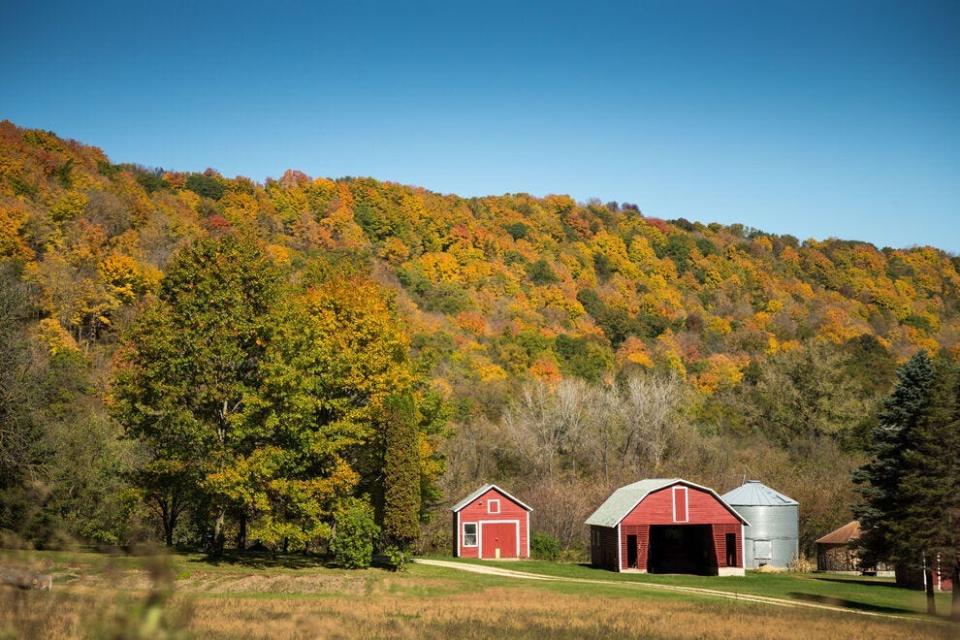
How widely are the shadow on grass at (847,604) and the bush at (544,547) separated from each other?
2190 cm

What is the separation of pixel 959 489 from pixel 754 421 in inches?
2111

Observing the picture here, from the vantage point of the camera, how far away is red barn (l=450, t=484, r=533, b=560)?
5688 cm

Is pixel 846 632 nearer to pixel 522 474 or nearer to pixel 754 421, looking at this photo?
pixel 522 474

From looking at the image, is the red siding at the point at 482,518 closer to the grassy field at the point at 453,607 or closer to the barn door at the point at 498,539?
the barn door at the point at 498,539

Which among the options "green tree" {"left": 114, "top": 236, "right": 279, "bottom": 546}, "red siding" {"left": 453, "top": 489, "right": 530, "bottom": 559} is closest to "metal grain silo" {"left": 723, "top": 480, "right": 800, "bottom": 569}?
"red siding" {"left": 453, "top": 489, "right": 530, "bottom": 559}

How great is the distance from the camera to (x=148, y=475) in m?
37.4

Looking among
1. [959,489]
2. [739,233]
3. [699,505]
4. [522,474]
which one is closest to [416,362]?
[699,505]

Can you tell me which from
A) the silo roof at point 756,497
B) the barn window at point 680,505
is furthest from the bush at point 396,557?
the silo roof at point 756,497

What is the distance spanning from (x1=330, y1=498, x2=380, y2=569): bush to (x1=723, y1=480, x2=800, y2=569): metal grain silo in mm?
26556

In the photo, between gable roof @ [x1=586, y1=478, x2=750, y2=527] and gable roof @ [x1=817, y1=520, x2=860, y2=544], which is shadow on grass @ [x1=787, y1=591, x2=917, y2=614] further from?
gable roof @ [x1=817, y1=520, x2=860, y2=544]

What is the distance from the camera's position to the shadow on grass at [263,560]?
123 ft

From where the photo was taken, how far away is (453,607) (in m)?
29.0

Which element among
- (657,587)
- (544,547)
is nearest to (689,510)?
(657,587)

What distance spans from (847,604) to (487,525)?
2511 centimetres
